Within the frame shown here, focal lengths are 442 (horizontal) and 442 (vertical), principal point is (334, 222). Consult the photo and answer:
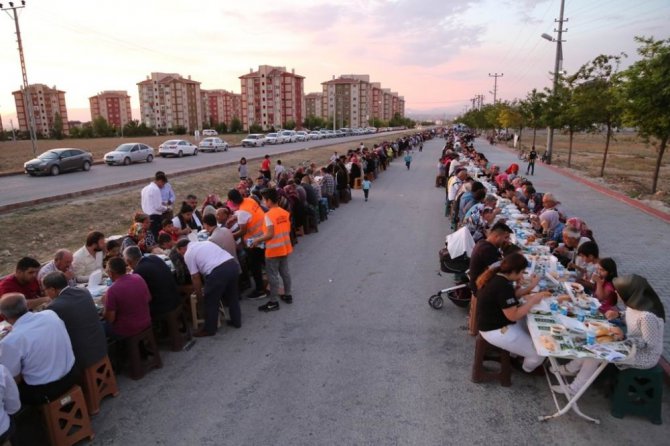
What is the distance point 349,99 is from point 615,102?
13303cm

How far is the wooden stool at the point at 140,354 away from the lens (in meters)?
5.09

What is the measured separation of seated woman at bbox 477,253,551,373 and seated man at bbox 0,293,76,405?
418 cm

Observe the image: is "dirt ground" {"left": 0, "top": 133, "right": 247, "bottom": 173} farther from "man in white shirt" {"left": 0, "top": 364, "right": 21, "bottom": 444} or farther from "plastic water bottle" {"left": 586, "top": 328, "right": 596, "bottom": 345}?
"plastic water bottle" {"left": 586, "top": 328, "right": 596, "bottom": 345}

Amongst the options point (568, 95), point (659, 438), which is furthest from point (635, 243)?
point (568, 95)

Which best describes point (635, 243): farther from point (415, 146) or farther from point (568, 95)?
point (415, 146)

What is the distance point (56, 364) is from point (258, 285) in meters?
3.94

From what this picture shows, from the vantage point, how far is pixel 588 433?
418cm

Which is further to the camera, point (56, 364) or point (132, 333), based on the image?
point (132, 333)

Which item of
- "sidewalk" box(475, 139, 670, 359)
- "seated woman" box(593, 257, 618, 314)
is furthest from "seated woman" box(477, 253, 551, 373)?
"sidewalk" box(475, 139, 670, 359)

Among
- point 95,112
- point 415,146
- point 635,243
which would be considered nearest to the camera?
point 635,243

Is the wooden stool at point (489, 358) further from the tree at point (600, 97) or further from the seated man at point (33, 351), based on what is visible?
the tree at point (600, 97)

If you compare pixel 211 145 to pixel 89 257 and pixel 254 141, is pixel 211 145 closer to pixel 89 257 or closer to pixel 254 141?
pixel 254 141

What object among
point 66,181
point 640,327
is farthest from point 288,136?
point 640,327

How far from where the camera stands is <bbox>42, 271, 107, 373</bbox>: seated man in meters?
4.25
